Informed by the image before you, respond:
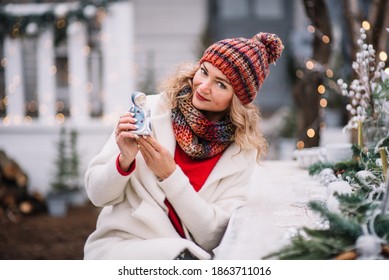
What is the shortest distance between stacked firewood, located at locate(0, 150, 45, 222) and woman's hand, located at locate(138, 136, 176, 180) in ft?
12.7

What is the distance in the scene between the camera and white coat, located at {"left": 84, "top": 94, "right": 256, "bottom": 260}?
189cm

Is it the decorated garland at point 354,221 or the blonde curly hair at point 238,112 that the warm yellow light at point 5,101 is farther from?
the decorated garland at point 354,221

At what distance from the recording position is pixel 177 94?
7.01 feet

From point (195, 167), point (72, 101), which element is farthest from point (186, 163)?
point (72, 101)

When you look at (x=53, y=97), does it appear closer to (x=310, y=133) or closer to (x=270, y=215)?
(x=310, y=133)

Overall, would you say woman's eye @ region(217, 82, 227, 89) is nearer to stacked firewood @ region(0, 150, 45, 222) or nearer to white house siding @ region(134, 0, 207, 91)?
stacked firewood @ region(0, 150, 45, 222)

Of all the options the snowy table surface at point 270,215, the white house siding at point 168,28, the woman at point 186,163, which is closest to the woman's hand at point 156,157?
the woman at point 186,163

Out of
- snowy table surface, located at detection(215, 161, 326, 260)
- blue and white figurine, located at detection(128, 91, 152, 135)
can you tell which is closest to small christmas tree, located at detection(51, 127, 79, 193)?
snowy table surface, located at detection(215, 161, 326, 260)

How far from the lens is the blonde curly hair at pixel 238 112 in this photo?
2076 mm

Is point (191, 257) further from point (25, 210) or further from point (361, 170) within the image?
point (25, 210)

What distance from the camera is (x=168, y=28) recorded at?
813cm

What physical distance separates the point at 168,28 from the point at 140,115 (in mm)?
6521

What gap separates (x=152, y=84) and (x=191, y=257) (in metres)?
5.34

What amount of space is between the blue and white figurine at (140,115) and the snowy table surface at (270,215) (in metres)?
0.41
